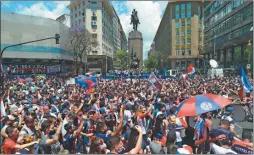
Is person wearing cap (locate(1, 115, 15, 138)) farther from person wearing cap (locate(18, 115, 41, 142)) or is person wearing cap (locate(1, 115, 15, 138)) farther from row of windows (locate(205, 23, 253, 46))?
row of windows (locate(205, 23, 253, 46))

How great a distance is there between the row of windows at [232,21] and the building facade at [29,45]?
1176 inches

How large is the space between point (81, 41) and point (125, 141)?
49.6 metres

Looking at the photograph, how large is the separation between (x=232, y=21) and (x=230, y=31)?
76.8 inches

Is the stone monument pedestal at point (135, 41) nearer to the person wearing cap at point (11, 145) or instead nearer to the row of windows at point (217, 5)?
the row of windows at point (217, 5)

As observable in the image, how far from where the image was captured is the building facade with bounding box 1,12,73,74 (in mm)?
43438

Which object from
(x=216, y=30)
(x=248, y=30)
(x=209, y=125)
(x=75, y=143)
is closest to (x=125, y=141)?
(x=75, y=143)

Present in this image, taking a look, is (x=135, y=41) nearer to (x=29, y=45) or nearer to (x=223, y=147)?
(x=29, y=45)

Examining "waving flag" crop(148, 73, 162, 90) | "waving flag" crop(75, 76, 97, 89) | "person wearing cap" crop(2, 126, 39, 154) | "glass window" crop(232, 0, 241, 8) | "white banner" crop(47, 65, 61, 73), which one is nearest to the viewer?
"person wearing cap" crop(2, 126, 39, 154)

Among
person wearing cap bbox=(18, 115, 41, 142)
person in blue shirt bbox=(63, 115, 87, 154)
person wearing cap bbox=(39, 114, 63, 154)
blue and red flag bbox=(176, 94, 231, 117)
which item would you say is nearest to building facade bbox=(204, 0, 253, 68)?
blue and red flag bbox=(176, 94, 231, 117)

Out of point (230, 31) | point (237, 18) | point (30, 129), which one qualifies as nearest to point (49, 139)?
point (30, 129)

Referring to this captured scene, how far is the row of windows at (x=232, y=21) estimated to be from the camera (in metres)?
42.7

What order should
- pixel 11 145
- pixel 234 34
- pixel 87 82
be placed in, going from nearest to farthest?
1. pixel 11 145
2. pixel 87 82
3. pixel 234 34

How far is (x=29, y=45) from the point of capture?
46.4 metres

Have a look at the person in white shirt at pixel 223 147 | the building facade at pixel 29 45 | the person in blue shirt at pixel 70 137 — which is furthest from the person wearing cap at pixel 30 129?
the building facade at pixel 29 45
